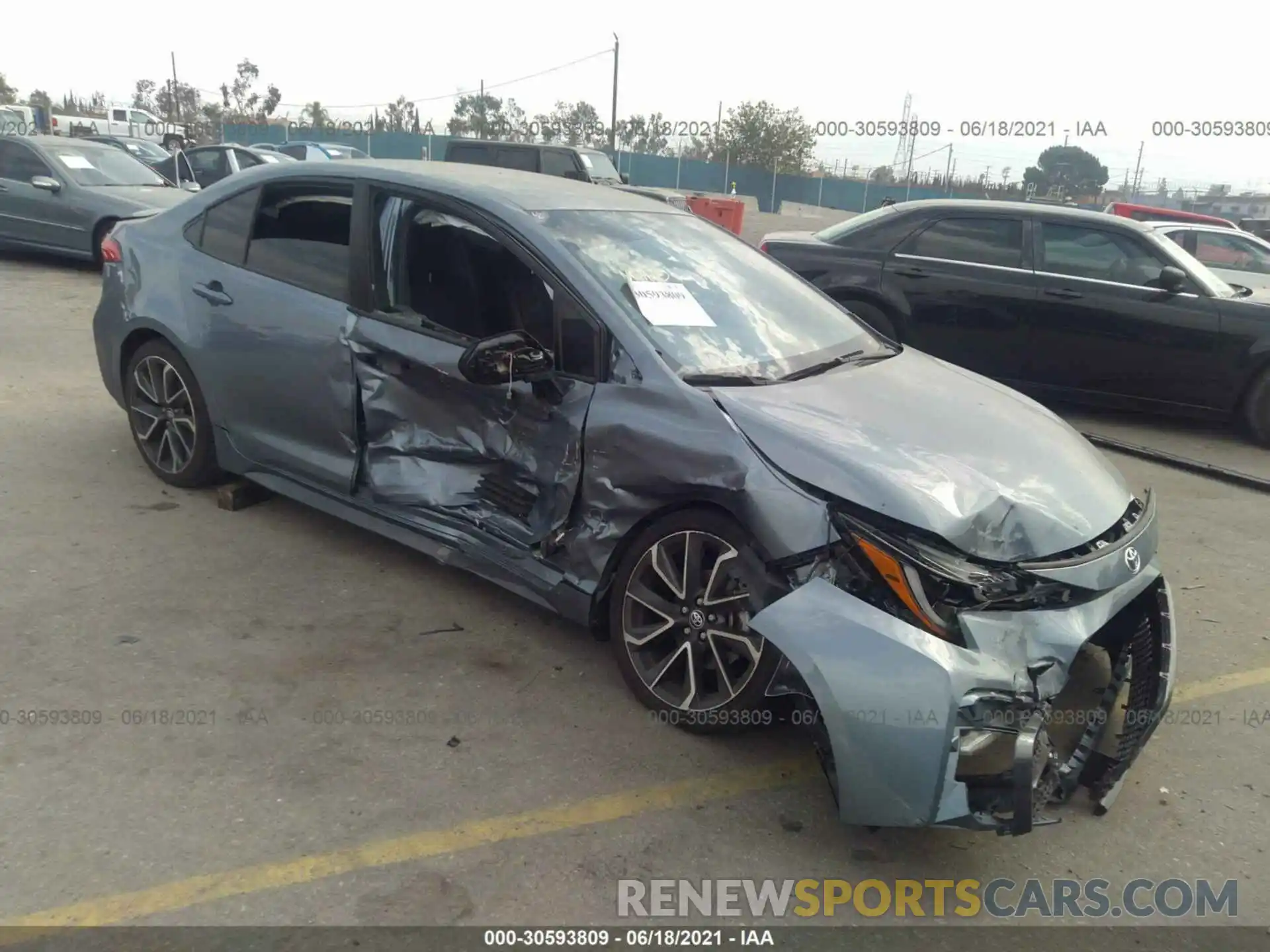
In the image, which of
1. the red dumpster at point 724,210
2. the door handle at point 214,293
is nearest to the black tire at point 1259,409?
the door handle at point 214,293

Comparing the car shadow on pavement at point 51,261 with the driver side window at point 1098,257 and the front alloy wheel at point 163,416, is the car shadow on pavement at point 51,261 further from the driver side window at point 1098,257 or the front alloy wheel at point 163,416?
the driver side window at point 1098,257

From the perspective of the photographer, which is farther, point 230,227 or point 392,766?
point 230,227

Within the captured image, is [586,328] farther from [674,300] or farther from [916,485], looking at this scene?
[916,485]

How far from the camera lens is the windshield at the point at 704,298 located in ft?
11.7

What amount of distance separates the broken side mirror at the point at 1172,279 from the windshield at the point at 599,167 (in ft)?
34.9

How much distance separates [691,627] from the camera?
324cm

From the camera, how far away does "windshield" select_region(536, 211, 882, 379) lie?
140 inches

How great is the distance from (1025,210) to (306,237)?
566cm

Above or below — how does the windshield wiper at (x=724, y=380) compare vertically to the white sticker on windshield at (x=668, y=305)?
below

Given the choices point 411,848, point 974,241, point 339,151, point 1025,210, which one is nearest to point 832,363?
point 411,848

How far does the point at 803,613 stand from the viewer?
2777 millimetres

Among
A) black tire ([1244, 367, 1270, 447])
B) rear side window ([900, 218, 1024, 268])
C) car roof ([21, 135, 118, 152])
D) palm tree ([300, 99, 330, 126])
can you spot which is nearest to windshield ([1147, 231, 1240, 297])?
black tire ([1244, 367, 1270, 447])

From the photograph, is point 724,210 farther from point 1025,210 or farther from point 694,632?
point 694,632

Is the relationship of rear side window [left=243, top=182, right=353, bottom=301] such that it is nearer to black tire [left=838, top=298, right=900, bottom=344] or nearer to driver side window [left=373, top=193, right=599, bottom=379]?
driver side window [left=373, top=193, right=599, bottom=379]
